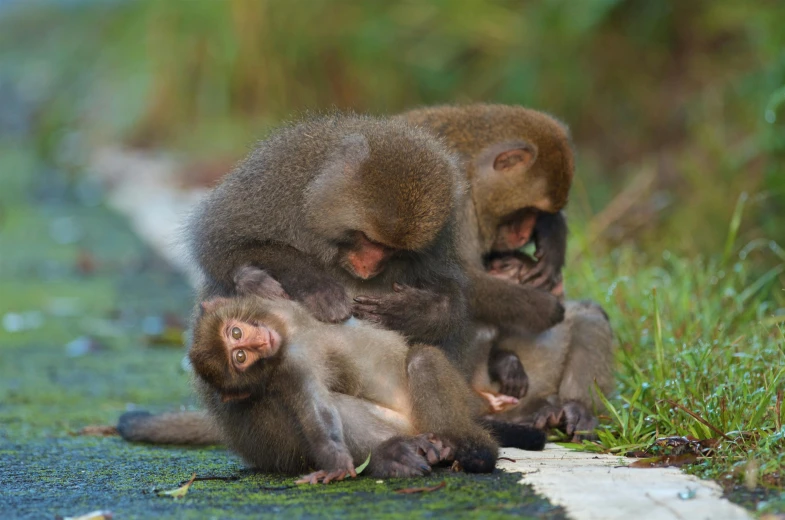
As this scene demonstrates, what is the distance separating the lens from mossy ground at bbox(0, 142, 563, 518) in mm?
3795

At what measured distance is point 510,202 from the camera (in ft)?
19.4

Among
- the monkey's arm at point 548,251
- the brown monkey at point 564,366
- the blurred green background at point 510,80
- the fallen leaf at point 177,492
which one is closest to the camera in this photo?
the fallen leaf at point 177,492

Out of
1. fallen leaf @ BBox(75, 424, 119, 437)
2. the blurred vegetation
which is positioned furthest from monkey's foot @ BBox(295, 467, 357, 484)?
fallen leaf @ BBox(75, 424, 119, 437)

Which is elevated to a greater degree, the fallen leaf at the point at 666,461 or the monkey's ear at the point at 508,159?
the monkey's ear at the point at 508,159

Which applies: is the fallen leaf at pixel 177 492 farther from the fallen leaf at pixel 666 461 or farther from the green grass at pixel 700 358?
the green grass at pixel 700 358

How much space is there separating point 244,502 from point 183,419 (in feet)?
5.82

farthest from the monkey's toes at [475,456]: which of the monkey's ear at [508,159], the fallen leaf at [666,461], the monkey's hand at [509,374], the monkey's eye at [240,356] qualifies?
the monkey's ear at [508,159]

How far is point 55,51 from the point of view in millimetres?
20328

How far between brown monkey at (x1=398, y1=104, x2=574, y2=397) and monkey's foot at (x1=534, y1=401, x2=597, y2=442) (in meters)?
0.21

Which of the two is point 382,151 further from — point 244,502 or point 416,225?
point 244,502

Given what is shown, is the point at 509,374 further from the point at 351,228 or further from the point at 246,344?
the point at 246,344

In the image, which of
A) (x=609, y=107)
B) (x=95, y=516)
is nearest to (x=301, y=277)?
(x=95, y=516)

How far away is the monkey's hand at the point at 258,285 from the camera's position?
15.2ft

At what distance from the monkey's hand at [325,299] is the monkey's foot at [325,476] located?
69 centimetres
